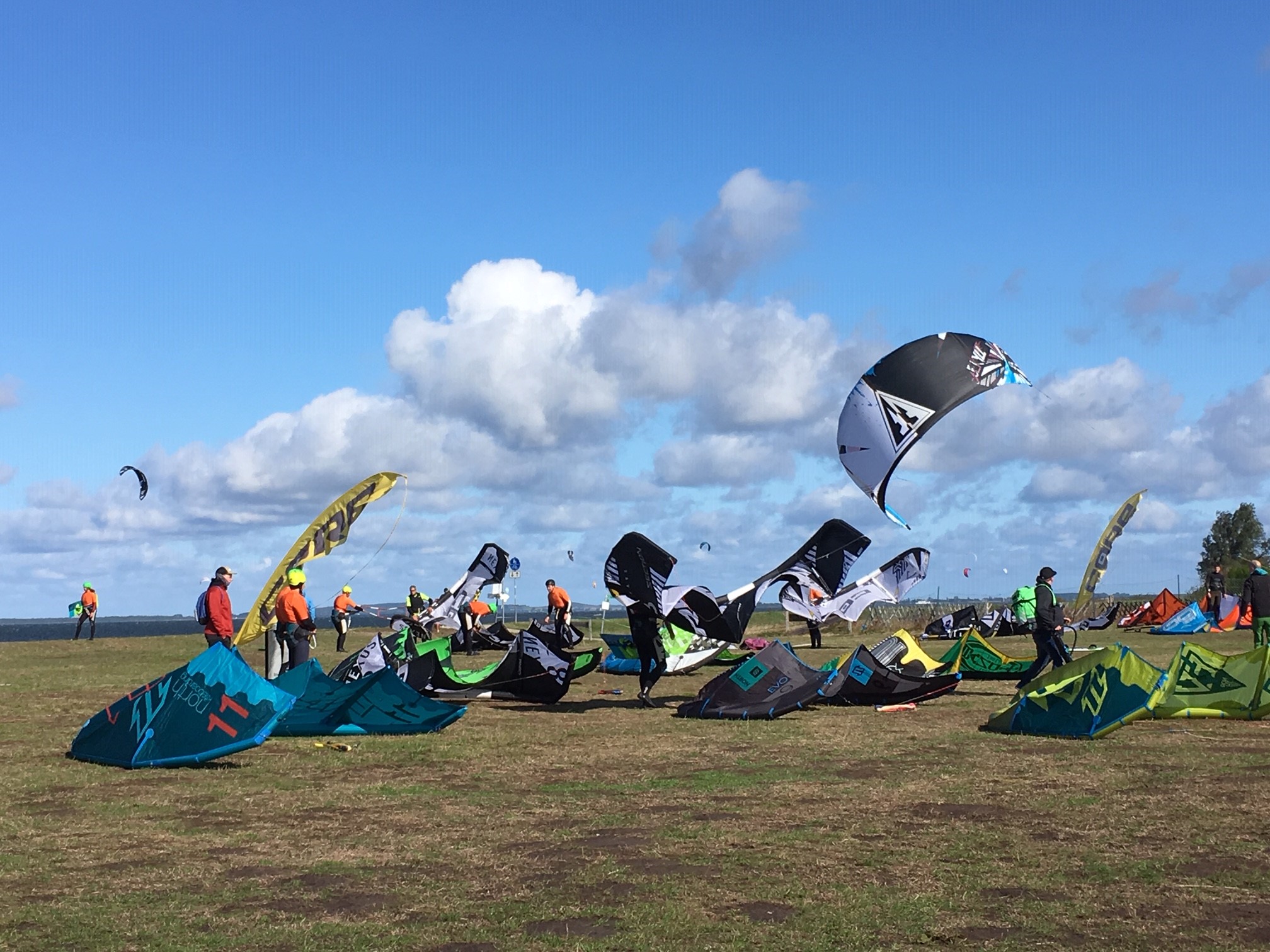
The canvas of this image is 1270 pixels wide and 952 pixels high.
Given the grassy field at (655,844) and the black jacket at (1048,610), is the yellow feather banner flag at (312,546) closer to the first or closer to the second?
the grassy field at (655,844)

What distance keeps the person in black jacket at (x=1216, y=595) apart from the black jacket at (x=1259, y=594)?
17.5 metres

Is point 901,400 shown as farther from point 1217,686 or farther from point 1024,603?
point 1024,603

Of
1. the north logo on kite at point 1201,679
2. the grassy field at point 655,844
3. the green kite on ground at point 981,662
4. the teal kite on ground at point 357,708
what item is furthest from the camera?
the green kite on ground at point 981,662

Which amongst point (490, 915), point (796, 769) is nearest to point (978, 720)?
point (796, 769)

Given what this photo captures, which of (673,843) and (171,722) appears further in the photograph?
(171,722)

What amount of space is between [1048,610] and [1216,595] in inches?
933

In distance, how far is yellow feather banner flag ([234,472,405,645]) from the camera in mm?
17531

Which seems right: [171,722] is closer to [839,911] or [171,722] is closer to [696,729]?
[696,729]

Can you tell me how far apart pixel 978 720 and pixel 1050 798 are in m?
5.91

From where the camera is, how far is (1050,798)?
372 inches

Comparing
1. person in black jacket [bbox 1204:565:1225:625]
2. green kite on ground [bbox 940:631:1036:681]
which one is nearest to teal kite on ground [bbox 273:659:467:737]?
green kite on ground [bbox 940:631:1036:681]

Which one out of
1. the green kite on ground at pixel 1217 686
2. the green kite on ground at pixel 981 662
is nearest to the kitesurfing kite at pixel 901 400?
the green kite on ground at pixel 1217 686

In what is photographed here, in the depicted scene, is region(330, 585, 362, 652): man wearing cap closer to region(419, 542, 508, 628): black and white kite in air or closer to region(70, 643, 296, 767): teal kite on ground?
region(419, 542, 508, 628): black and white kite in air

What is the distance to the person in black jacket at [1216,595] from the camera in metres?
37.8
